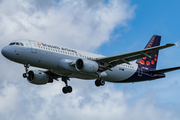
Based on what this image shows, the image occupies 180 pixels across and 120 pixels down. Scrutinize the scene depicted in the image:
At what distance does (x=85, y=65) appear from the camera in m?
31.8

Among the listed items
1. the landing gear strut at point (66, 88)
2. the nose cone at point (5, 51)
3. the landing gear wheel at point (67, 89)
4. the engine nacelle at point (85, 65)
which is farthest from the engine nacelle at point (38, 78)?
the nose cone at point (5, 51)

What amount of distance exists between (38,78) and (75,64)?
720 cm

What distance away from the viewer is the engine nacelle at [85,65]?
3177cm

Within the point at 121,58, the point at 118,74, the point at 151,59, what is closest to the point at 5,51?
the point at 121,58

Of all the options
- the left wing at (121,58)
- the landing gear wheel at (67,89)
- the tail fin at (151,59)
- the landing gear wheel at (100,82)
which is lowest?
the landing gear wheel at (100,82)

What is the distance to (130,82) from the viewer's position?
3962 cm

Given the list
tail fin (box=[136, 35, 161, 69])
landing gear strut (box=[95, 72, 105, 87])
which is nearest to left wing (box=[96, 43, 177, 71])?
landing gear strut (box=[95, 72, 105, 87])

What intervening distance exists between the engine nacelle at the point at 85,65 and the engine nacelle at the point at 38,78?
23.0 feet

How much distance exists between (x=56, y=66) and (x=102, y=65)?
557 centimetres

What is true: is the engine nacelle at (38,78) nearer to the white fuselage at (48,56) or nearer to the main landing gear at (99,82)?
the white fuselage at (48,56)

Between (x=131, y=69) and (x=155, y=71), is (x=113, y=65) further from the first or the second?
(x=155, y=71)

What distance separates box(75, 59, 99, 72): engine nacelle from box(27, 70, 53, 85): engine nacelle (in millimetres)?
A: 7025

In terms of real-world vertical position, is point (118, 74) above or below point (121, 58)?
below

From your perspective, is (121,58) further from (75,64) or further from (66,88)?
(66,88)
